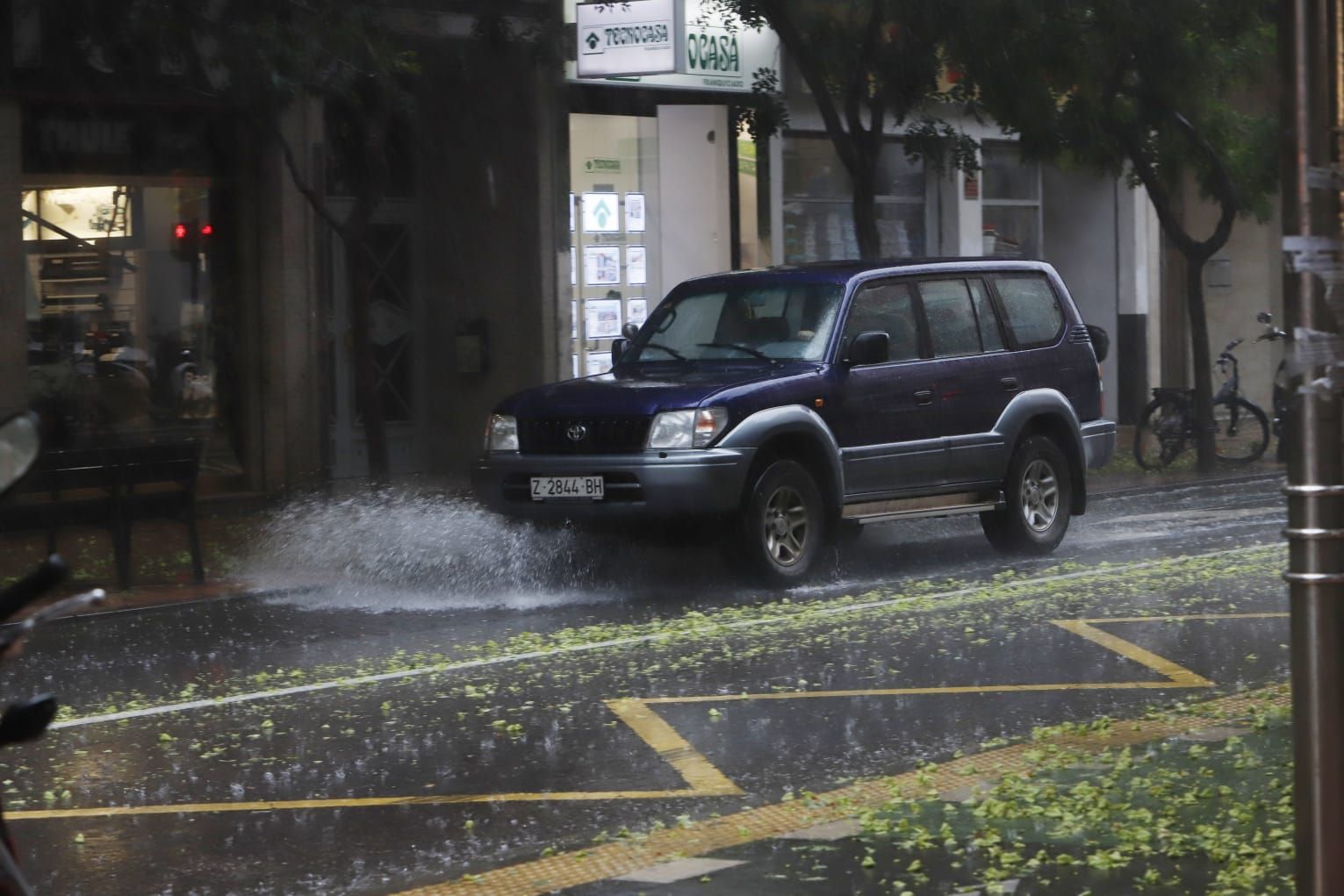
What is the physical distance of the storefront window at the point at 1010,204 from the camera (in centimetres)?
2748

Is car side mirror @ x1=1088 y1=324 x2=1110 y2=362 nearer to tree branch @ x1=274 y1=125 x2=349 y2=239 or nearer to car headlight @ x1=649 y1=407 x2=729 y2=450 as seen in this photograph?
car headlight @ x1=649 y1=407 x2=729 y2=450

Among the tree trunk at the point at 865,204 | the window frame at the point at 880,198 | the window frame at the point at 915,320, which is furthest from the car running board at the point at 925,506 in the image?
the window frame at the point at 880,198

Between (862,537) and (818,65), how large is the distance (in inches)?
228

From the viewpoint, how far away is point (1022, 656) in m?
9.48

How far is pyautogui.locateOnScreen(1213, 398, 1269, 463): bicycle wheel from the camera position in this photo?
71.2 feet

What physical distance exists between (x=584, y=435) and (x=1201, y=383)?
10.9 metres

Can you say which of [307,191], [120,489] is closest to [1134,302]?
A: [307,191]

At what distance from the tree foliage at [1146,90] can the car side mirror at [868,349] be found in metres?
6.55

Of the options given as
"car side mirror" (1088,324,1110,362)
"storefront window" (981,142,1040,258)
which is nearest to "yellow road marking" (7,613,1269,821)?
"car side mirror" (1088,324,1110,362)

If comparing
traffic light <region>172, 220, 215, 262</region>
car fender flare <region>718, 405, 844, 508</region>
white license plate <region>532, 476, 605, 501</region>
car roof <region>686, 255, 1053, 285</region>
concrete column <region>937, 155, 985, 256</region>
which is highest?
concrete column <region>937, 155, 985, 256</region>

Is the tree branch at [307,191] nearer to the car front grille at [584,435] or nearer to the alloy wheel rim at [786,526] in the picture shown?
the car front grille at [584,435]

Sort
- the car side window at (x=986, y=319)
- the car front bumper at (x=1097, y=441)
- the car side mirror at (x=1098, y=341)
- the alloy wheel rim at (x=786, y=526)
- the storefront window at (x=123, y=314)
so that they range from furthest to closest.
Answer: the storefront window at (x=123, y=314) < the car side mirror at (x=1098, y=341) < the car front bumper at (x=1097, y=441) < the car side window at (x=986, y=319) < the alloy wheel rim at (x=786, y=526)

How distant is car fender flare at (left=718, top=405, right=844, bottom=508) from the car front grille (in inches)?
20.4

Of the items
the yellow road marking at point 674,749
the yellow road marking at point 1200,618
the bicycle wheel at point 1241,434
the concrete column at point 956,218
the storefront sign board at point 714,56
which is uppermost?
the storefront sign board at point 714,56
